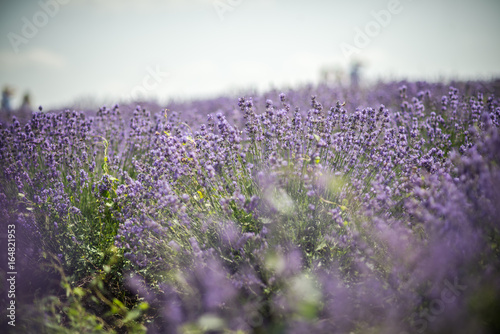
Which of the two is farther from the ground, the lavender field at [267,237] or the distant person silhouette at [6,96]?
the distant person silhouette at [6,96]

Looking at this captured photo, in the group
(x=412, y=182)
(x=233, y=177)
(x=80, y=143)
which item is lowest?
(x=412, y=182)

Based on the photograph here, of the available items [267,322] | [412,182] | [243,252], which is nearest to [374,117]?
[412,182]

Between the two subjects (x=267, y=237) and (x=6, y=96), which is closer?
(x=267, y=237)

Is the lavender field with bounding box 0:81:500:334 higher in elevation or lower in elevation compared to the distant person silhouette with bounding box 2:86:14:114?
lower

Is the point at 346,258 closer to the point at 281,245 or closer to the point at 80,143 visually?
the point at 281,245

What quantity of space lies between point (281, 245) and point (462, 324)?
980mm

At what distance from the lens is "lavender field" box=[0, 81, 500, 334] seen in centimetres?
146

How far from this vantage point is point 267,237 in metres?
1.92

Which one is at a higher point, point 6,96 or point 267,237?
point 6,96

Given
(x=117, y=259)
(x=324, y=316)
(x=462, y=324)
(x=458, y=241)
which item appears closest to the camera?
(x=462, y=324)

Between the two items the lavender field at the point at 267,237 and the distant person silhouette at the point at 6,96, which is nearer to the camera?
the lavender field at the point at 267,237

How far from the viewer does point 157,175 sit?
2432 mm

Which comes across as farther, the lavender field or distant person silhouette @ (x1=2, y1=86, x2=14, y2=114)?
distant person silhouette @ (x1=2, y1=86, x2=14, y2=114)

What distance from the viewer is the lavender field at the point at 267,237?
4.79ft
